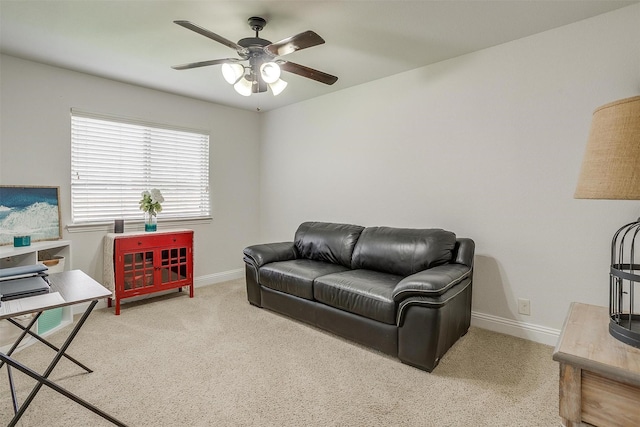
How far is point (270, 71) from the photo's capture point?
2.21 metres

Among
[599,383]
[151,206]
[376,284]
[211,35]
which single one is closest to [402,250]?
[376,284]

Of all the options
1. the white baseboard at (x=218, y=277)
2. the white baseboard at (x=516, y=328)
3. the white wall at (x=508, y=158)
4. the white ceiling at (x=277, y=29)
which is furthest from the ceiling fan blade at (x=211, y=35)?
the white baseboard at (x=218, y=277)

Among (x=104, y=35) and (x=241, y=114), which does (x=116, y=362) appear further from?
(x=241, y=114)

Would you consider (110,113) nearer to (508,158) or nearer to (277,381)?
(277,381)

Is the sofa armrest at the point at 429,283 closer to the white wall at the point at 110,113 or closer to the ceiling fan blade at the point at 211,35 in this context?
the ceiling fan blade at the point at 211,35

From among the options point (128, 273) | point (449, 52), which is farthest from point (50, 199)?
point (449, 52)

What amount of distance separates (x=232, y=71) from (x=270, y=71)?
0.92 ft

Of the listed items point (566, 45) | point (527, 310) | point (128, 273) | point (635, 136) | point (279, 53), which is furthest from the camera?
point (128, 273)

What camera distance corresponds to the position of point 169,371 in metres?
2.22

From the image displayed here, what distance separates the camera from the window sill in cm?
337

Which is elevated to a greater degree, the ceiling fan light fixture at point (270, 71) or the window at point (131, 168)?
the ceiling fan light fixture at point (270, 71)

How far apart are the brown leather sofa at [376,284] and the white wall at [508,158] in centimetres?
33

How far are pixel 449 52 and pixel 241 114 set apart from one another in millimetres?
2929

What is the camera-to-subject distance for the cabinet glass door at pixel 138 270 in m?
3.41
